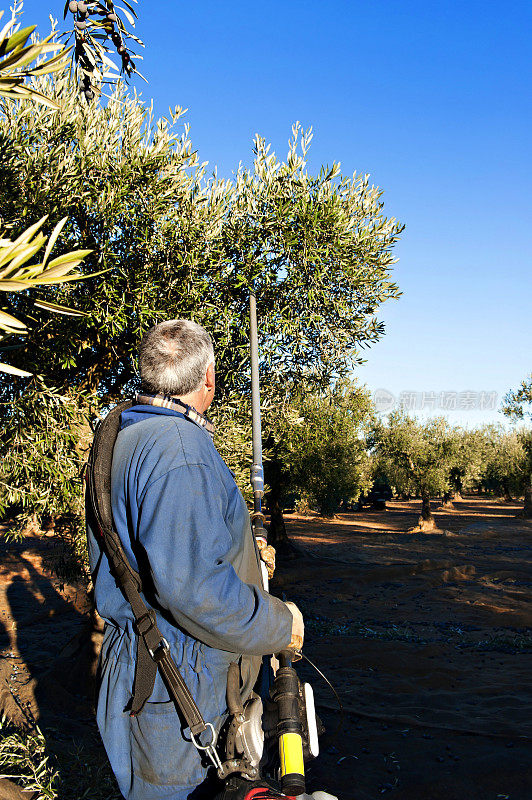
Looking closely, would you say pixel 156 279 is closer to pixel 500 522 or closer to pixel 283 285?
pixel 283 285

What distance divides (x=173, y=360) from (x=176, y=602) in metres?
1.10

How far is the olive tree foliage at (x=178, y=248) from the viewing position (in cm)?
708

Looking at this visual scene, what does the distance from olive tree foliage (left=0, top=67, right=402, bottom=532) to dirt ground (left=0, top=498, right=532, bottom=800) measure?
399 cm

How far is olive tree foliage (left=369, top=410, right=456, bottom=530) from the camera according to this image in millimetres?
35125

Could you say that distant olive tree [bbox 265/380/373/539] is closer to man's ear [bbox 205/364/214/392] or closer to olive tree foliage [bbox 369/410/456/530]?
olive tree foliage [bbox 369/410/456/530]

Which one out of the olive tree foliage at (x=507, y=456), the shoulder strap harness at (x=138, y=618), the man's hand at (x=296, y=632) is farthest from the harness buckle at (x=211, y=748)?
the olive tree foliage at (x=507, y=456)

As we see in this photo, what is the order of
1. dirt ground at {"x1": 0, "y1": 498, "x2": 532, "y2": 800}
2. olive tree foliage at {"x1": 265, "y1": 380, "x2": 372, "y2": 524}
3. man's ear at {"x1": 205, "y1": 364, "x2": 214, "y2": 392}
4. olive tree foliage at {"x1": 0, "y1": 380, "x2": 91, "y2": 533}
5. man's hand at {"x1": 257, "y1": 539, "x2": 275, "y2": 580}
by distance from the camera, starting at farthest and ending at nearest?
1. olive tree foliage at {"x1": 265, "y1": 380, "x2": 372, "y2": 524}
2. olive tree foliage at {"x1": 0, "y1": 380, "x2": 91, "y2": 533}
3. dirt ground at {"x1": 0, "y1": 498, "x2": 532, "y2": 800}
4. man's hand at {"x1": 257, "y1": 539, "x2": 275, "y2": 580}
5. man's ear at {"x1": 205, "y1": 364, "x2": 214, "y2": 392}


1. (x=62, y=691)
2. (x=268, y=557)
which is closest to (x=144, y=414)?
(x=268, y=557)

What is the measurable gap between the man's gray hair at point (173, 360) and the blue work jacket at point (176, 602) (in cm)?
23

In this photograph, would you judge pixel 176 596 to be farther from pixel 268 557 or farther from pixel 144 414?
pixel 268 557

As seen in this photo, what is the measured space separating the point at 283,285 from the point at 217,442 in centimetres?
260

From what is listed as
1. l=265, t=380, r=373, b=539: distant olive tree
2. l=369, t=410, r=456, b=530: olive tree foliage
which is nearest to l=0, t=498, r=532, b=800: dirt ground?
l=265, t=380, r=373, b=539: distant olive tree

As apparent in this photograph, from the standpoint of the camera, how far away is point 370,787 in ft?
19.7

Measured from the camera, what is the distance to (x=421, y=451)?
116 feet
